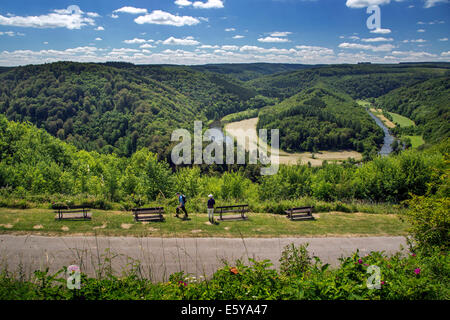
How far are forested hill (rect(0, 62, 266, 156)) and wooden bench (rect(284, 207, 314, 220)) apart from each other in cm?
8221

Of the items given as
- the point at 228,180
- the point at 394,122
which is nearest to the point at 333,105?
the point at 394,122

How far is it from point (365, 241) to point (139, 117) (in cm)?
13223

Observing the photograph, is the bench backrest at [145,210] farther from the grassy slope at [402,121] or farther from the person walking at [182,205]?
the grassy slope at [402,121]

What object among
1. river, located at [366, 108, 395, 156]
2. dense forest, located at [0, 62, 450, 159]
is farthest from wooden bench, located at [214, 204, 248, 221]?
river, located at [366, 108, 395, 156]

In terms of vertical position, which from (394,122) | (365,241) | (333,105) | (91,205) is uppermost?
(333,105)

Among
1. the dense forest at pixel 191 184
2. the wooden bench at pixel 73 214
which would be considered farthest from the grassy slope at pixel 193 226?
the dense forest at pixel 191 184

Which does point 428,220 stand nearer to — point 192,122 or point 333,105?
point 192,122

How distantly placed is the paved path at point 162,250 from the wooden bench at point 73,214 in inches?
89.6

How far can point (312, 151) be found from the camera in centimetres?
14550

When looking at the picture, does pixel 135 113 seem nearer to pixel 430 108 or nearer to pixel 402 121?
pixel 402 121

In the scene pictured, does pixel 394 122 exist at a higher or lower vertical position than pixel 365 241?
higher

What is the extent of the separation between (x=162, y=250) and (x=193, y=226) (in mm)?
2959

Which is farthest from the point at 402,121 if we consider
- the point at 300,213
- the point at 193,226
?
the point at 193,226

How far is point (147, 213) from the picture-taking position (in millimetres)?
14344
